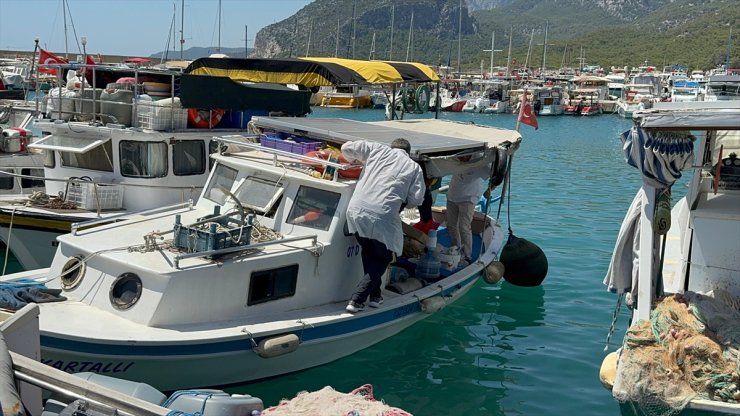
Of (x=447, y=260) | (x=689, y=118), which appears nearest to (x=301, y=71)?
(x=447, y=260)

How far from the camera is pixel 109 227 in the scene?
10211mm

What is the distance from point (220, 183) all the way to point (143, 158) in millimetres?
3507

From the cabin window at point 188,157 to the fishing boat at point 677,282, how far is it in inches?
308

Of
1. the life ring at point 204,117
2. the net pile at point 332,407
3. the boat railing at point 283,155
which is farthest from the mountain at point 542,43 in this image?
the net pile at point 332,407

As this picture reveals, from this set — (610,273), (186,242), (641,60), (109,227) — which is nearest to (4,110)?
(109,227)

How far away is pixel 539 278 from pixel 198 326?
647 cm

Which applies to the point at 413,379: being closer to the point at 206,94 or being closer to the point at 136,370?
the point at 136,370

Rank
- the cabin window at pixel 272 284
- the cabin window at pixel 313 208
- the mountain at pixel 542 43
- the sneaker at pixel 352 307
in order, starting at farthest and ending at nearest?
the mountain at pixel 542 43 → the cabin window at pixel 313 208 → the sneaker at pixel 352 307 → the cabin window at pixel 272 284

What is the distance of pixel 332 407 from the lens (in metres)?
5.99

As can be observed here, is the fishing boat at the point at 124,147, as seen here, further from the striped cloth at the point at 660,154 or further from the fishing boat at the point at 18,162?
the striped cloth at the point at 660,154

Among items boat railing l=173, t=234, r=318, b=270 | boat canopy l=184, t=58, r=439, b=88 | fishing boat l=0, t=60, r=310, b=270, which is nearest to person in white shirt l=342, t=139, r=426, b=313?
boat railing l=173, t=234, r=318, b=270

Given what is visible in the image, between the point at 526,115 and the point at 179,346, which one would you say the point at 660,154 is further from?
the point at 526,115

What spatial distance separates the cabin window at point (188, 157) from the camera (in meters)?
14.2

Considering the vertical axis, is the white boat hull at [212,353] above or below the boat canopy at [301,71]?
below
